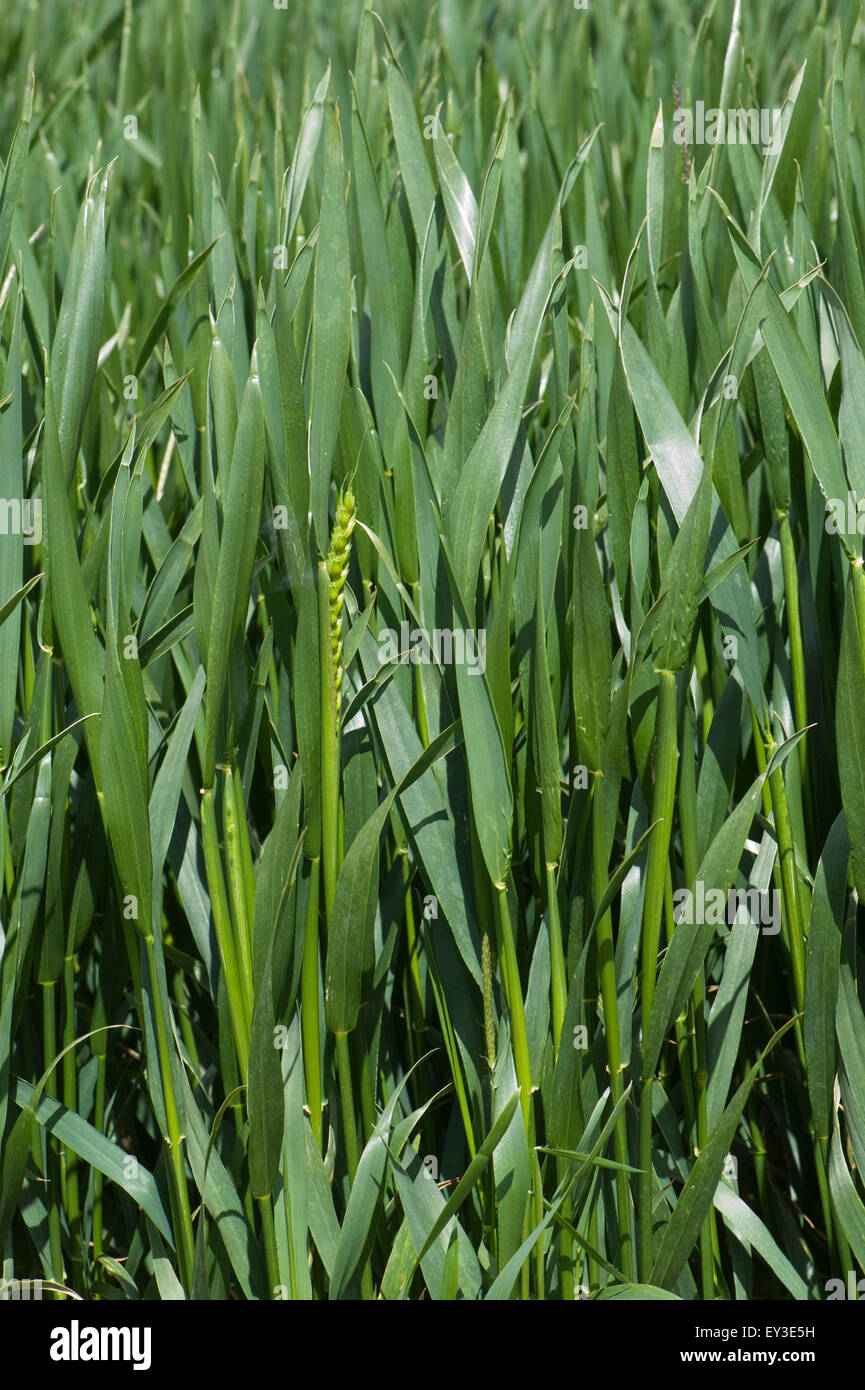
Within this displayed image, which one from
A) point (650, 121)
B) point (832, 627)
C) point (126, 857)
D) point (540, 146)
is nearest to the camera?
point (126, 857)

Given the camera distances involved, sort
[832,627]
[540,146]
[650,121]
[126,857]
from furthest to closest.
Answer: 1. [650,121]
2. [540,146]
3. [832,627]
4. [126,857]

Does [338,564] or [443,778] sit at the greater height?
[338,564]

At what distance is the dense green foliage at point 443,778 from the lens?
2.14 ft

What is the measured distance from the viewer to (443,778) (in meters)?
0.72

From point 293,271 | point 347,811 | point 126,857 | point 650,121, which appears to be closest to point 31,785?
point 126,857

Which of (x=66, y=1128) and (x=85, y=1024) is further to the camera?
(x=85, y=1024)

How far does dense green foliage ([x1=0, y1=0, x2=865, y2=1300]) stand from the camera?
→ 0.65m


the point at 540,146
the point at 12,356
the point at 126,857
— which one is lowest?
the point at 126,857

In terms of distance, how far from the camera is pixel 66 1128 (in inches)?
28.1

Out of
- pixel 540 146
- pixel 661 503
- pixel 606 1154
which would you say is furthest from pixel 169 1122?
pixel 540 146

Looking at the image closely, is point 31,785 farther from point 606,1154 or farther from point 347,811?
point 606,1154

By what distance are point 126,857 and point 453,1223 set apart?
0.33 metres

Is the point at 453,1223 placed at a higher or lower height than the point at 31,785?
lower
